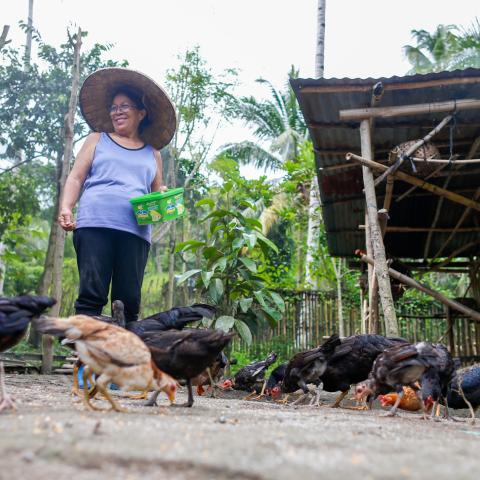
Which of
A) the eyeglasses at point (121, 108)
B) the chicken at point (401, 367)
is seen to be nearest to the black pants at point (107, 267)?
the eyeglasses at point (121, 108)

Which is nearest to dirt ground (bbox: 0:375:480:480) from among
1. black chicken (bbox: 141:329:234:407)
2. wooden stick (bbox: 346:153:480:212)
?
black chicken (bbox: 141:329:234:407)

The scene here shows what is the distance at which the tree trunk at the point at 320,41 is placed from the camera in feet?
42.0

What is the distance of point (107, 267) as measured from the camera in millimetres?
4641

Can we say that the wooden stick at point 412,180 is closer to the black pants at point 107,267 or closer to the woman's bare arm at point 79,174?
the black pants at point 107,267

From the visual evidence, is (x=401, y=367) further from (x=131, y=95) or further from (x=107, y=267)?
(x=131, y=95)

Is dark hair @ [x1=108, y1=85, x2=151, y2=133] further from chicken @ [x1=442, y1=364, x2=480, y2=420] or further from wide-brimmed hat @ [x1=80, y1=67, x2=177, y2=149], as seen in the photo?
chicken @ [x1=442, y1=364, x2=480, y2=420]

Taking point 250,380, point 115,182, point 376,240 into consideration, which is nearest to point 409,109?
point 376,240

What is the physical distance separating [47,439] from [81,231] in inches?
109

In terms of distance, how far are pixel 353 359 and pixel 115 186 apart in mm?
2742

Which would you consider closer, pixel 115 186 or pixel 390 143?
pixel 115 186

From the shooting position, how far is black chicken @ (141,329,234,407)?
3779mm

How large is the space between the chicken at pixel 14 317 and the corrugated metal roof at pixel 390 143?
3.87 metres

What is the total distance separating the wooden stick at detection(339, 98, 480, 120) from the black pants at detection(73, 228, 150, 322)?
9.80ft

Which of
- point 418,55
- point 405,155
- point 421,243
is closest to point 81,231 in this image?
point 405,155
